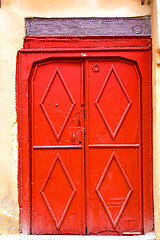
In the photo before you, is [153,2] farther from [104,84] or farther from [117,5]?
[104,84]

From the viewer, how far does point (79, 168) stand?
13.1 feet

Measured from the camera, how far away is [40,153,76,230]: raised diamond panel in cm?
400

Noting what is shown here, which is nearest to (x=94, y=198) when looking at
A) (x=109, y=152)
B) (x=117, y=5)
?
(x=109, y=152)

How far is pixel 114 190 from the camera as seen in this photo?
3990mm

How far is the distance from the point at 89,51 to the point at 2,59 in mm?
1259

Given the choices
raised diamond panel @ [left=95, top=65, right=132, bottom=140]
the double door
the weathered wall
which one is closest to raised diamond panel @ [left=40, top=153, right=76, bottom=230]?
the double door

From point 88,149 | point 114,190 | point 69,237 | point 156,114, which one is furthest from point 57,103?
point 69,237

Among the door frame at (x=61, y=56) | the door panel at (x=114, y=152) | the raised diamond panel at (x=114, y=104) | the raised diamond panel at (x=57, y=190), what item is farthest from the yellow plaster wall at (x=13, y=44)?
the raised diamond panel at (x=114, y=104)

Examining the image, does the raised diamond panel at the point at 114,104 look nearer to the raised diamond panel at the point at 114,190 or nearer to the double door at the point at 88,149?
the double door at the point at 88,149

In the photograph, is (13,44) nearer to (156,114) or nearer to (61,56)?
(61,56)

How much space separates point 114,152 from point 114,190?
56cm

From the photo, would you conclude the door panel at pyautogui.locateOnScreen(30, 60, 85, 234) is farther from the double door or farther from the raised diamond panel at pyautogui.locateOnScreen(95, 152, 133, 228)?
the raised diamond panel at pyautogui.locateOnScreen(95, 152, 133, 228)

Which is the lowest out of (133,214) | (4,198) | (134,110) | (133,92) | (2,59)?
(133,214)

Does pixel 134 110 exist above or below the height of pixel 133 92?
below
